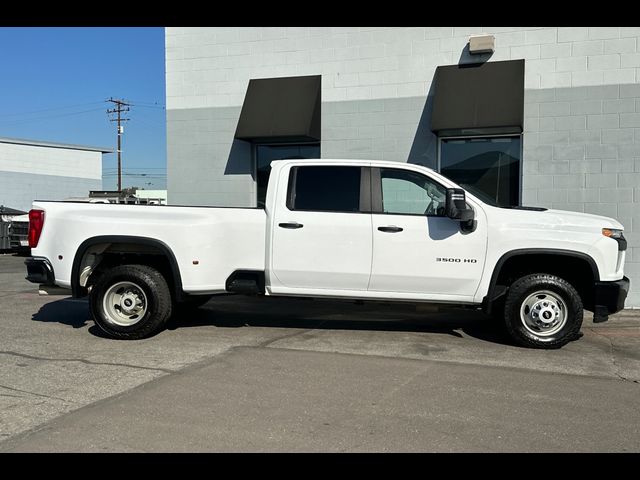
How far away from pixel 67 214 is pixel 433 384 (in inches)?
184

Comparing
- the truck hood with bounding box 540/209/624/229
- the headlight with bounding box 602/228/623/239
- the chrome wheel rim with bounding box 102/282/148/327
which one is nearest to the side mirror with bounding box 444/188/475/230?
the truck hood with bounding box 540/209/624/229

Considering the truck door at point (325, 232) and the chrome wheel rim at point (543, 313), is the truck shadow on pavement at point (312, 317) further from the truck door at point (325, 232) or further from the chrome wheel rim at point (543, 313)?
the truck door at point (325, 232)

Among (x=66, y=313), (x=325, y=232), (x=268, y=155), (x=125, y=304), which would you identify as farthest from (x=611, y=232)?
(x=66, y=313)

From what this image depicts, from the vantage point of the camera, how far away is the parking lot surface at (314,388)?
407 cm

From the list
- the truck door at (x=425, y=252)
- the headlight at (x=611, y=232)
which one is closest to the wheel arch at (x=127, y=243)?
the truck door at (x=425, y=252)

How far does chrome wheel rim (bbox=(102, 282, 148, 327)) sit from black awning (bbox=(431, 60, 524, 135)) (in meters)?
5.64

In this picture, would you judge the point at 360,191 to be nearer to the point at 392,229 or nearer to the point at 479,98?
the point at 392,229

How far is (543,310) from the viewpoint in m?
6.64

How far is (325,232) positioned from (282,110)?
16.2 ft

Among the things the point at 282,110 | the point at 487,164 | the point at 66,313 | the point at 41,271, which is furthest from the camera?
the point at 282,110

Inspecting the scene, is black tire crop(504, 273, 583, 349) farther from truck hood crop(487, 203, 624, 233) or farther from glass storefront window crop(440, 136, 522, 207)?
glass storefront window crop(440, 136, 522, 207)

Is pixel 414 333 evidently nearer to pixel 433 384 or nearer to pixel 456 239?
pixel 456 239
